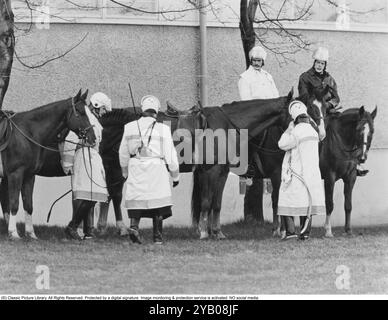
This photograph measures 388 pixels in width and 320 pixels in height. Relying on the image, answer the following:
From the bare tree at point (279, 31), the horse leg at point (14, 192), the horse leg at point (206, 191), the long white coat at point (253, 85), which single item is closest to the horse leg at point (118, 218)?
the horse leg at point (206, 191)

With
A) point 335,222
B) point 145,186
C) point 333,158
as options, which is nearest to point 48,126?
point 145,186

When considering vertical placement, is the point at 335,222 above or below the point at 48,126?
below

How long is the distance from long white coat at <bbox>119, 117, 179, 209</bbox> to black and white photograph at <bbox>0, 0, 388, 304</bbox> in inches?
0.7

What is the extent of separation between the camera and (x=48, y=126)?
14992mm

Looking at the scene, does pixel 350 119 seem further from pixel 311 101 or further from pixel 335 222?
pixel 335 222

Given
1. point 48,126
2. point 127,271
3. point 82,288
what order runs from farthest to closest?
1. point 48,126
2. point 127,271
3. point 82,288

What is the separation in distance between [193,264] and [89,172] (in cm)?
237

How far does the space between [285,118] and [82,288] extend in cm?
460

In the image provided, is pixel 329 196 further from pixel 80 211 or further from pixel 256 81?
pixel 80 211

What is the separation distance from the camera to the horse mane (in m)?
15.5

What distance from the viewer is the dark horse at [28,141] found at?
1487cm

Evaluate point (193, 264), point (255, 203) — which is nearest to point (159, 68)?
point (255, 203)

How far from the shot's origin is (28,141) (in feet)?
49.2

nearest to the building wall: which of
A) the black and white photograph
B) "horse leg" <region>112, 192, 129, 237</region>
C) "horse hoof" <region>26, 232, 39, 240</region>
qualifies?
the black and white photograph
